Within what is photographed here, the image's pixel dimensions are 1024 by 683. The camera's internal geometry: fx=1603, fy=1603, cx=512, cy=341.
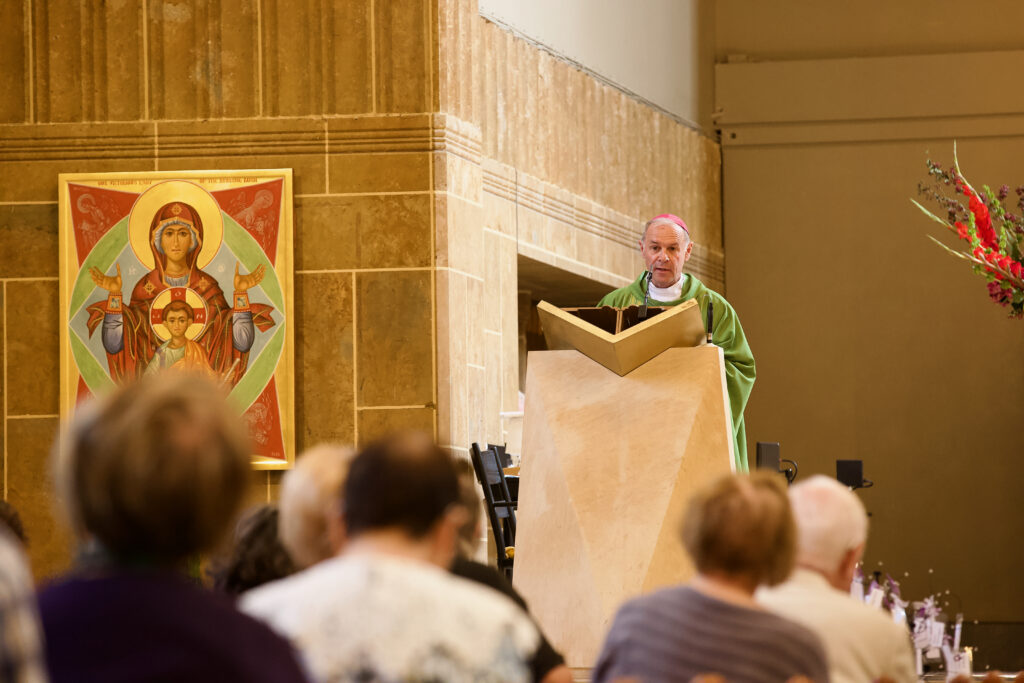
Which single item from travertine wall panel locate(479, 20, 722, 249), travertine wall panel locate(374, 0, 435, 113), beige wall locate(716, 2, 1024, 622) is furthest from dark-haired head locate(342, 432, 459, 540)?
beige wall locate(716, 2, 1024, 622)

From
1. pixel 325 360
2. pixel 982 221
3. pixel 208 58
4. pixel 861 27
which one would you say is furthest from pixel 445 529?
pixel 861 27

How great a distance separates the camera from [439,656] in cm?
225

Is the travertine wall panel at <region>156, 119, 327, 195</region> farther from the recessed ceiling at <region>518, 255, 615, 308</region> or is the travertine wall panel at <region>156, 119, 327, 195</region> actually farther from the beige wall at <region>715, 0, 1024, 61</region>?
the beige wall at <region>715, 0, 1024, 61</region>

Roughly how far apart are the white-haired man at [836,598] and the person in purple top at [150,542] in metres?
1.25

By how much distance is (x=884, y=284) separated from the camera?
13.0 metres

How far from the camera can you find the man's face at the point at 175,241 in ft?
27.2

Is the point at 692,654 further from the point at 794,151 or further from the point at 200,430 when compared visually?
the point at 794,151

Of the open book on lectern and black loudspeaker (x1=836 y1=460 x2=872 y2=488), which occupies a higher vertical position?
the open book on lectern

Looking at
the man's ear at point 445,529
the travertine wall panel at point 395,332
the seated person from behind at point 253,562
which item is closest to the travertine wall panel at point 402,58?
the travertine wall panel at point 395,332

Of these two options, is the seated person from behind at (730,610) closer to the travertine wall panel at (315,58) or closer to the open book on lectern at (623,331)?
the open book on lectern at (623,331)

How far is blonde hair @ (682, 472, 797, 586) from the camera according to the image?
2588 millimetres

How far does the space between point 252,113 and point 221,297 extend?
0.98 m

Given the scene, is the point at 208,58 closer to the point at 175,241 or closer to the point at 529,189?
the point at 175,241

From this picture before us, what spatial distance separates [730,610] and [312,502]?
0.76 meters
